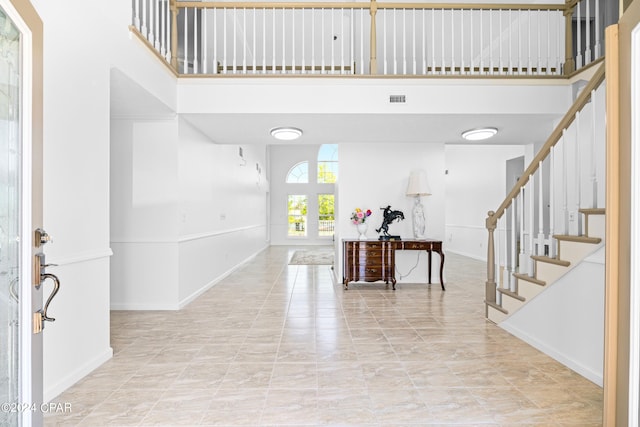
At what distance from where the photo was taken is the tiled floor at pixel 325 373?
6.94ft

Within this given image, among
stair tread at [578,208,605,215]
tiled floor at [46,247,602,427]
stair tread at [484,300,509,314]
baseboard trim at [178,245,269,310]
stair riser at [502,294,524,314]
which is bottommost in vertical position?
tiled floor at [46,247,602,427]

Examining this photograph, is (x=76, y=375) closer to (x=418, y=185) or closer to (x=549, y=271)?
(x=549, y=271)

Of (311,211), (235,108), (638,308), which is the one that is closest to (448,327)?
(638,308)

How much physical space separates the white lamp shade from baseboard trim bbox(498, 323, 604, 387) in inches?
98.1

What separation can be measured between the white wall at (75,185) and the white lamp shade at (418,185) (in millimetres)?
4183

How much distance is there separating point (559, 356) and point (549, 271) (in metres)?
0.62

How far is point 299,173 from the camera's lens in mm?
14469

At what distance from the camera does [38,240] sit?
1.49 meters

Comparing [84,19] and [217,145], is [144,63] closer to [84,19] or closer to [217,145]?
[84,19]

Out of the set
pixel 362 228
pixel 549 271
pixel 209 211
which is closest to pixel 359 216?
pixel 362 228

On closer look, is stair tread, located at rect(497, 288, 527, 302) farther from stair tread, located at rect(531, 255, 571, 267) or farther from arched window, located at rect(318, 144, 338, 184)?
arched window, located at rect(318, 144, 338, 184)

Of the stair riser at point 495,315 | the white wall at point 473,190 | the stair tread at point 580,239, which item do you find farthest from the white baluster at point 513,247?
the white wall at point 473,190

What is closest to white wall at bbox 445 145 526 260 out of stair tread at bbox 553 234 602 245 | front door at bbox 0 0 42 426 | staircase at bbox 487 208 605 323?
staircase at bbox 487 208 605 323

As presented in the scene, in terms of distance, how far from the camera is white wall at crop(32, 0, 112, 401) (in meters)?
2.31
